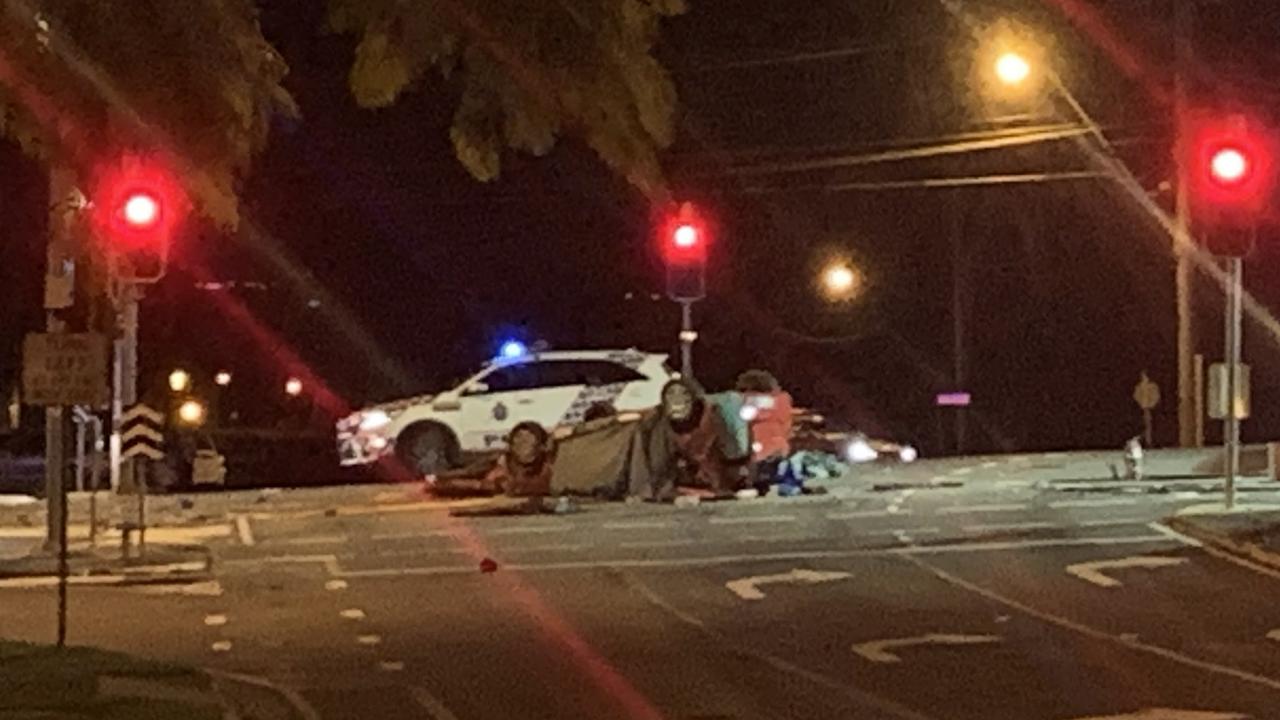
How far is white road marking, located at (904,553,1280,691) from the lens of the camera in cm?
1590

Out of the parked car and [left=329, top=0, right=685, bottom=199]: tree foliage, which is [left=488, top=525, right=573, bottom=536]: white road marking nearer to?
the parked car

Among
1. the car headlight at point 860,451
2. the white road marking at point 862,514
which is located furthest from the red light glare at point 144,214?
the car headlight at point 860,451

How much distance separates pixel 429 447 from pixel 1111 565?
1492 cm

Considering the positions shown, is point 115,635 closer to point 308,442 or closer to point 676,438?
point 676,438

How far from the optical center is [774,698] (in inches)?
605

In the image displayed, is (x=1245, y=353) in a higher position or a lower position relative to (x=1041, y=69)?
lower

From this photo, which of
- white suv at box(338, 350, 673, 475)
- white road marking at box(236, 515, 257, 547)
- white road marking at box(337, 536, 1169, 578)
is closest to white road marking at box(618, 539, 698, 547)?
white road marking at box(337, 536, 1169, 578)

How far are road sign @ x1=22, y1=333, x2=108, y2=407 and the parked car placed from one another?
1755 centimetres

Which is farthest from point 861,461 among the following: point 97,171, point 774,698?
point 97,171

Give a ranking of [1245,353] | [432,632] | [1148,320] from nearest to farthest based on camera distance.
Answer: [432,632], [1245,353], [1148,320]

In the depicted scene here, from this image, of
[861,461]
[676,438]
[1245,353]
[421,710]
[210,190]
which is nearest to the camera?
[210,190]

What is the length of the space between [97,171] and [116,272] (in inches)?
531

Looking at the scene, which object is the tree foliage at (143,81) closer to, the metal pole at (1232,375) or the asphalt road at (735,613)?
the asphalt road at (735,613)

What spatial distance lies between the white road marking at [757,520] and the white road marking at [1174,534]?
4086mm
